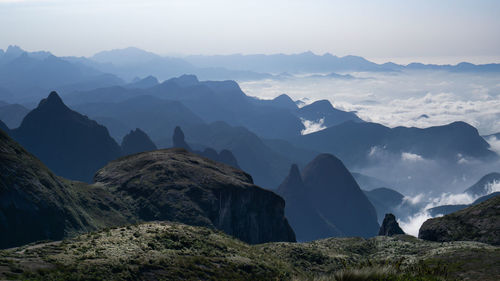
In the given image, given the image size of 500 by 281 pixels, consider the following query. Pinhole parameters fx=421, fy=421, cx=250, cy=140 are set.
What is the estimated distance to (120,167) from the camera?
113m

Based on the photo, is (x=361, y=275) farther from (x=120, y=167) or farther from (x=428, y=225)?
(x=120, y=167)

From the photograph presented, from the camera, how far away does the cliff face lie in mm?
95062

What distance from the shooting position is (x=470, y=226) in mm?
63562

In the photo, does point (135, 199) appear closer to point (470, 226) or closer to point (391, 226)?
point (391, 226)

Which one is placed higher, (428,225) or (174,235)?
(174,235)

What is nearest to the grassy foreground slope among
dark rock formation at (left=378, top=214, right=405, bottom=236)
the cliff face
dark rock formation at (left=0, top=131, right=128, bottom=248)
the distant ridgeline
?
dark rock formation at (left=0, top=131, right=128, bottom=248)

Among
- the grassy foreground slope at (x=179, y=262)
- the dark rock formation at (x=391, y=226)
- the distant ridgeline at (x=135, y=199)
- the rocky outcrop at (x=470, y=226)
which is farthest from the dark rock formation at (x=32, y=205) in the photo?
the dark rock formation at (x=391, y=226)

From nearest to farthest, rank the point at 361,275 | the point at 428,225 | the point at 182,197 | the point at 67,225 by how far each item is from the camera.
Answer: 1. the point at 361,275
2. the point at 428,225
3. the point at 67,225
4. the point at 182,197

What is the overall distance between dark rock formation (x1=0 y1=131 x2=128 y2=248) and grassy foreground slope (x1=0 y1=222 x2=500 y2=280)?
37151mm

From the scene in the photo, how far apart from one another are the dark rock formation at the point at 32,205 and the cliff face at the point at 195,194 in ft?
47.0

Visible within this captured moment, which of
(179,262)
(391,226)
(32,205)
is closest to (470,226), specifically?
(391,226)

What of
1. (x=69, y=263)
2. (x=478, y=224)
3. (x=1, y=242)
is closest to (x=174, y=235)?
(x=69, y=263)

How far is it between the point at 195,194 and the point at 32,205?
119ft

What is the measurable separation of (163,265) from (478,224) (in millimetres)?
51002
